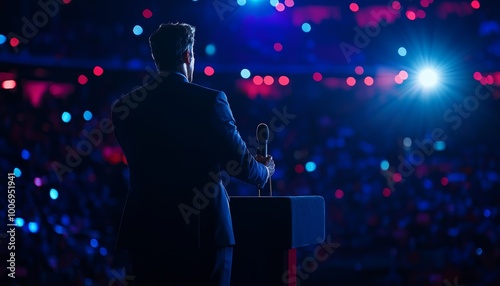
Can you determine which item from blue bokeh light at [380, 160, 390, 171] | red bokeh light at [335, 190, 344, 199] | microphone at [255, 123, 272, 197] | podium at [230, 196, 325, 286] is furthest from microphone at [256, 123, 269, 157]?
blue bokeh light at [380, 160, 390, 171]

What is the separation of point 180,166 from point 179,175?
0.07ft

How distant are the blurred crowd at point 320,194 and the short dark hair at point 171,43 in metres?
3.29

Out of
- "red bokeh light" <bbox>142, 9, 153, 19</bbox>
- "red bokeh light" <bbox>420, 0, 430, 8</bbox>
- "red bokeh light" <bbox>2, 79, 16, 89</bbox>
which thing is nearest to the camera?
"red bokeh light" <bbox>2, 79, 16, 89</bbox>

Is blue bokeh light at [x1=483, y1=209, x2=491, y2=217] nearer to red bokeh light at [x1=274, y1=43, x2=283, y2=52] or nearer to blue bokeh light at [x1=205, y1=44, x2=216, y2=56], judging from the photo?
red bokeh light at [x1=274, y1=43, x2=283, y2=52]

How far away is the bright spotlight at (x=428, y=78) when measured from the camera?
808 centimetres

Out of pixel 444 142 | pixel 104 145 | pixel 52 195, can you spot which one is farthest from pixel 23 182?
pixel 444 142

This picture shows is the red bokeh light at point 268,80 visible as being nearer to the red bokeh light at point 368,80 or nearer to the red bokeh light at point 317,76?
the red bokeh light at point 317,76

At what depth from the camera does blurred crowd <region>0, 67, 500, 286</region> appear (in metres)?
5.12

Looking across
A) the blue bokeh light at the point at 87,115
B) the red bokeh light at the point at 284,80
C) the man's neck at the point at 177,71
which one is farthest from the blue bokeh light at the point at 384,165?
the man's neck at the point at 177,71

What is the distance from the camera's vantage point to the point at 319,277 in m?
5.37

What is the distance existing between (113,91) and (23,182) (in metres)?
2.14

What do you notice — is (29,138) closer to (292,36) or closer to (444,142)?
(292,36)

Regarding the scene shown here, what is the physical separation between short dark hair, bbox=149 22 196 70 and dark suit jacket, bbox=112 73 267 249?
36mm

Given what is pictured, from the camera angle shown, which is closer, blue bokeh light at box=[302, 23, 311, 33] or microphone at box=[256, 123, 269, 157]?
microphone at box=[256, 123, 269, 157]
